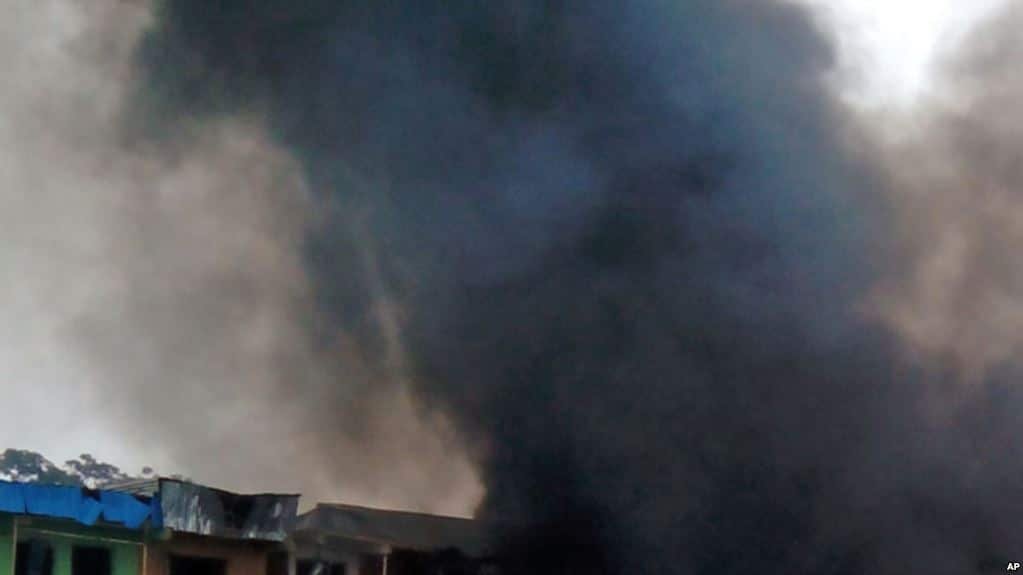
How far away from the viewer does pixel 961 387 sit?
1316 inches

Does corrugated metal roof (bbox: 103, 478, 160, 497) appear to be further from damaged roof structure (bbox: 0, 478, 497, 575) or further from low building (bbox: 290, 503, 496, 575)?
low building (bbox: 290, 503, 496, 575)

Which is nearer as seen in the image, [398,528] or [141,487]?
[141,487]

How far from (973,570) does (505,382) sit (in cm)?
1121

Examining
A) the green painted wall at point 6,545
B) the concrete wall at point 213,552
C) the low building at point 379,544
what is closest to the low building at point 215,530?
the concrete wall at point 213,552

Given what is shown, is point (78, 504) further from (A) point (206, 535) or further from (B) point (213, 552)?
(B) point (213, 552)

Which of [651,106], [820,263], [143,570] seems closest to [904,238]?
[820,263]

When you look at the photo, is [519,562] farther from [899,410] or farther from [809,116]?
[809,116]

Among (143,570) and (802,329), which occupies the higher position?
(802,329)

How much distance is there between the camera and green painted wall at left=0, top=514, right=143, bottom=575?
23.0 metres

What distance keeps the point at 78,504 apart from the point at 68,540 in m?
0.82

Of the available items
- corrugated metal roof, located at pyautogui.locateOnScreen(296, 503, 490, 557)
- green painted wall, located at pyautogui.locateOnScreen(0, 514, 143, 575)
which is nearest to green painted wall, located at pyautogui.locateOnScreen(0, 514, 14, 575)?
green painted wall, located at pyautogui.locateOnScreen(0, 514, 143, 575)

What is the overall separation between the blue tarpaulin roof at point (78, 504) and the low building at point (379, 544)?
11.6ft

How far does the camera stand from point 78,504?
23.6 meters

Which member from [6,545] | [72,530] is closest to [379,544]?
[72,530]
